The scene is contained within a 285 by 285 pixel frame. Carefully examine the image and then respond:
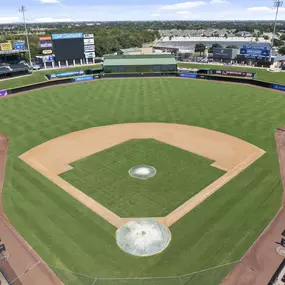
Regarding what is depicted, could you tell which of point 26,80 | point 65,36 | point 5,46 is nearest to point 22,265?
point 26,80

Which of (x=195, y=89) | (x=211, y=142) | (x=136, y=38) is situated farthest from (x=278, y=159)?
(x=136, y=38)

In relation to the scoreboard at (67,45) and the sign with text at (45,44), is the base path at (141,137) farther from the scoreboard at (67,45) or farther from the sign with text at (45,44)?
the sign with text at (45,44)

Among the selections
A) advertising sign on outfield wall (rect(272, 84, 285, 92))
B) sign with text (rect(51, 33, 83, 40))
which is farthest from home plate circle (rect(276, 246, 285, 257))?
sign with text (rect(51, 33, 83, 40))

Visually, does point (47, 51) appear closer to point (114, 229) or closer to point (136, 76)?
point (136, 76)

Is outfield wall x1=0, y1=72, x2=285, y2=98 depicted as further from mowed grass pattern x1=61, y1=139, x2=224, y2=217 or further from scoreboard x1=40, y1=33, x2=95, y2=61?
mowed grass pattern x1=61, y1=139, x2=224, y2=217

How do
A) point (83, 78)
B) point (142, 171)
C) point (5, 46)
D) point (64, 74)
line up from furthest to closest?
point (5, 46) < point (64, 74) < point (83, 78) < point (142, 171)

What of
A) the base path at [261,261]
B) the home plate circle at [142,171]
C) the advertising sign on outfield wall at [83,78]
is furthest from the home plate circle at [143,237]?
the advertising sign on outfield wall at [83,78]
